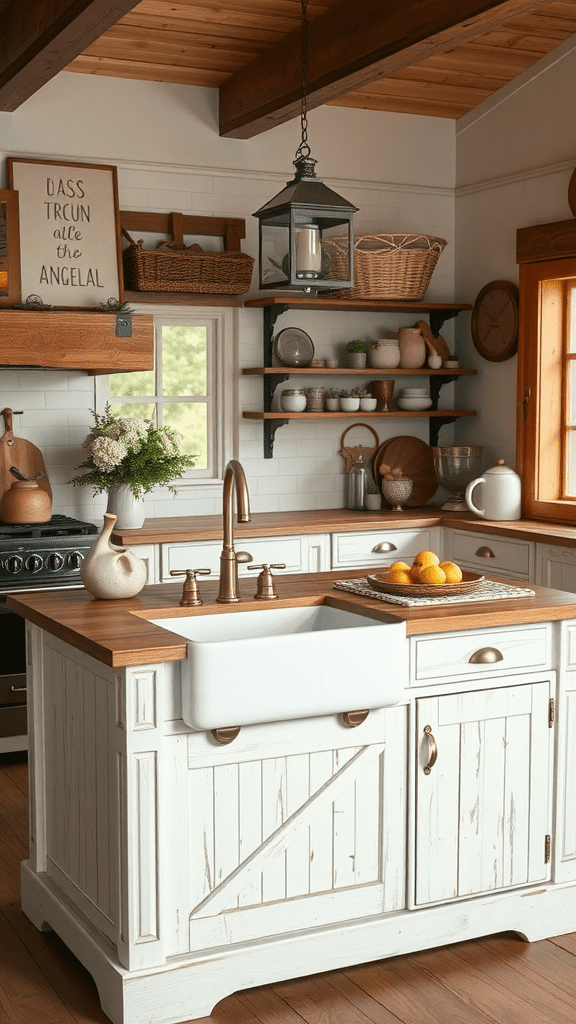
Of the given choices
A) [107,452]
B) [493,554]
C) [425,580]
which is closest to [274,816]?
[425,580]

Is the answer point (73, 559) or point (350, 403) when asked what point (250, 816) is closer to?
point (73, 559)

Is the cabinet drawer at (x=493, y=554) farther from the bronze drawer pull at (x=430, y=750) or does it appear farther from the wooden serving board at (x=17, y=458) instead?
the bronze drawer pull at (x=430, y=750)

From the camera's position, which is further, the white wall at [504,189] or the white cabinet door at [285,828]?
the white wall at [504,189]

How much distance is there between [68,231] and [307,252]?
8.95 feet

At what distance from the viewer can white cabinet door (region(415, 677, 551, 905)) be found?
3.10 metres

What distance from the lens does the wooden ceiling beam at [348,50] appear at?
410 cm

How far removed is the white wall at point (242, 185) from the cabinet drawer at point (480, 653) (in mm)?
3006

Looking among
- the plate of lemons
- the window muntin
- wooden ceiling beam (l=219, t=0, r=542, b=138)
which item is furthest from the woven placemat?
the window muntin

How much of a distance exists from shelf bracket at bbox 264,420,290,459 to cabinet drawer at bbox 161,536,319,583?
0.81m

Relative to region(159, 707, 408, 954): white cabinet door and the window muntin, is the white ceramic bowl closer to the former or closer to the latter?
the window muntin

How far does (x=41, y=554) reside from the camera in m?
5.00

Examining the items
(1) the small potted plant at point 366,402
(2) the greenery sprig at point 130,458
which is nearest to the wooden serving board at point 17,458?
(2) the greenery sprig at point 130,458

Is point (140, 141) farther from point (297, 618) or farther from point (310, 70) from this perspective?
point (297, 618)

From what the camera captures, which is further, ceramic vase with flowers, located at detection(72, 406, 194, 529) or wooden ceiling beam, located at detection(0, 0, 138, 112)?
ceramic vase with flowers, located at detection(72, 406, 194, 529)
